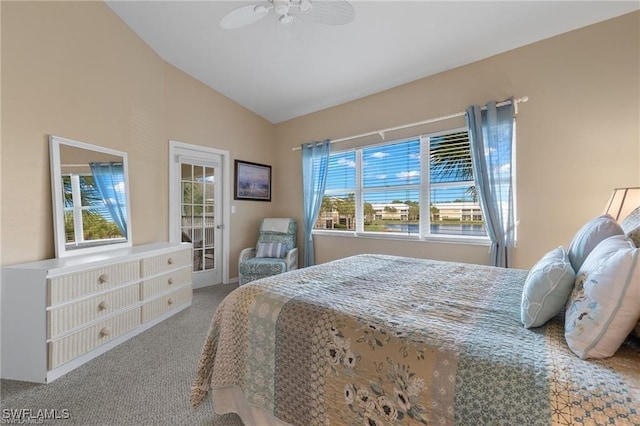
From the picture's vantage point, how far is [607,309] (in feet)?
2.68

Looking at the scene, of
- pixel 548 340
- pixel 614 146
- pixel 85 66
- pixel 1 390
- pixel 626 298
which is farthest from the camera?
pixel 85 66

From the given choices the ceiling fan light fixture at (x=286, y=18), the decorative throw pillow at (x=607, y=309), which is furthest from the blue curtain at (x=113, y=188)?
the decorative throw pillow at (x=607, y=309)

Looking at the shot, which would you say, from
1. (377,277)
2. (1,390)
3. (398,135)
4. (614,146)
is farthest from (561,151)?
(1,390)

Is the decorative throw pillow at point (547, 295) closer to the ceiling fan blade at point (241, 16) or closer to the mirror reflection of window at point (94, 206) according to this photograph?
the ceiling fan blade at point (241, 16)

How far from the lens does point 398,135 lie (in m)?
3.44

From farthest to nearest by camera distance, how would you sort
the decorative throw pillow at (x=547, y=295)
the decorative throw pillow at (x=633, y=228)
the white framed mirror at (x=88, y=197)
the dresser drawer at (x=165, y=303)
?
the dresser drawer at (x=165, y=303)
the white framed mirror at (x=88, y=197)
the decorative throw pillow at (x=633, y=228)
the decorative throw pillow at (x=547, y=295)

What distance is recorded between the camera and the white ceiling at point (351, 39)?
7.55ft

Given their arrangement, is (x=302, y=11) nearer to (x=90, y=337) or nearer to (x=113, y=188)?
(x=113, y=188)

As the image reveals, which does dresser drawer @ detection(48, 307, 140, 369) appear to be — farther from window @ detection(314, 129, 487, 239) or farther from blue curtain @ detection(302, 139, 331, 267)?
window @ detection(314, 129, 487, 239)

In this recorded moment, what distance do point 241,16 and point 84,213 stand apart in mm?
2092

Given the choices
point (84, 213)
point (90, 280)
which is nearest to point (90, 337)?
point (90, 280)

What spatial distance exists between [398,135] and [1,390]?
3.95 m

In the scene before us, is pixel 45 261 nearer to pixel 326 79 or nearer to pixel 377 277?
pixel 377 277

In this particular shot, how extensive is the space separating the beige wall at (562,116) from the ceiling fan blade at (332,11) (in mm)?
1685
